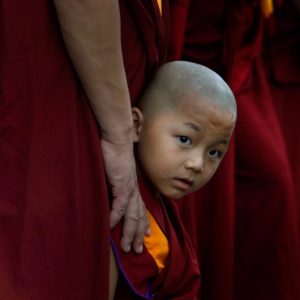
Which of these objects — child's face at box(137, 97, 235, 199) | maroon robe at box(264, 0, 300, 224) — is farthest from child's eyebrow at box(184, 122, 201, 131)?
maroon robe at box(264, 0, 300, 224)

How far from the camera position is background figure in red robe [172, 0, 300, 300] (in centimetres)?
164

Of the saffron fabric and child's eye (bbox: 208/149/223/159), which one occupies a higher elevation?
child's eye (bbox: 208/149/223/159)

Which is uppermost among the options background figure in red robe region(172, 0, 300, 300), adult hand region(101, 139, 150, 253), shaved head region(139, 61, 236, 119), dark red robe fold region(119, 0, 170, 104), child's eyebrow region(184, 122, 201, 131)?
dark red robe fold region(119, 0, 170, 104)

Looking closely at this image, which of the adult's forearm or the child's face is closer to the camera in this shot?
the adult's forearm

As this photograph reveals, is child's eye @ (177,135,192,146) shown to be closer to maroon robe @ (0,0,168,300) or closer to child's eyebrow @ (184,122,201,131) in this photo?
child's eyebrow @ (184,122,201,131)

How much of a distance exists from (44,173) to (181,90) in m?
0.32

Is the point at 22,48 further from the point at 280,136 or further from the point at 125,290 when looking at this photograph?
the point at 280,136

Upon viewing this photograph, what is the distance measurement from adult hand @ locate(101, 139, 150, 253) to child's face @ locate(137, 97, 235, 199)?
0.07 meters

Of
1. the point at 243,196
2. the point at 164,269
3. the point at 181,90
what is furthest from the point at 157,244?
the point at 243,196

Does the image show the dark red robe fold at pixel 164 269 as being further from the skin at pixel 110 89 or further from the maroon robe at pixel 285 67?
the maroon robe at pixel 285 67

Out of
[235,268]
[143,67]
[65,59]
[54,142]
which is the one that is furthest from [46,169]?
[235,268]

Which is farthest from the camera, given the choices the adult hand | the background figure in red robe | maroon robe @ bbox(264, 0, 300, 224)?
maroon robe @ bbox(264, 0, 300, 224)

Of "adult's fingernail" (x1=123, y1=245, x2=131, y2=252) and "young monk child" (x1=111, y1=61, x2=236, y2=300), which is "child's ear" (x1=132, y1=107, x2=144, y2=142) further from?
"adult's fingernail" (x1=123, y1=245, x2=131, y2=252)

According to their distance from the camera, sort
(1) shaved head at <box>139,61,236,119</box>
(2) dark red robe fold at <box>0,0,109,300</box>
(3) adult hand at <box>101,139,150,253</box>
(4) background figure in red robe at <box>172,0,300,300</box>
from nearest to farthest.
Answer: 1. (2) dark red robe fold at <box>0,0,109,300</box>
2. (3) adult hand at <box>101,139,150,253</box>
3. (1) shaved head at <box>139,61,236,119</box>
4. (4) background figure in red robe at <box>172,0,300,300</box>
